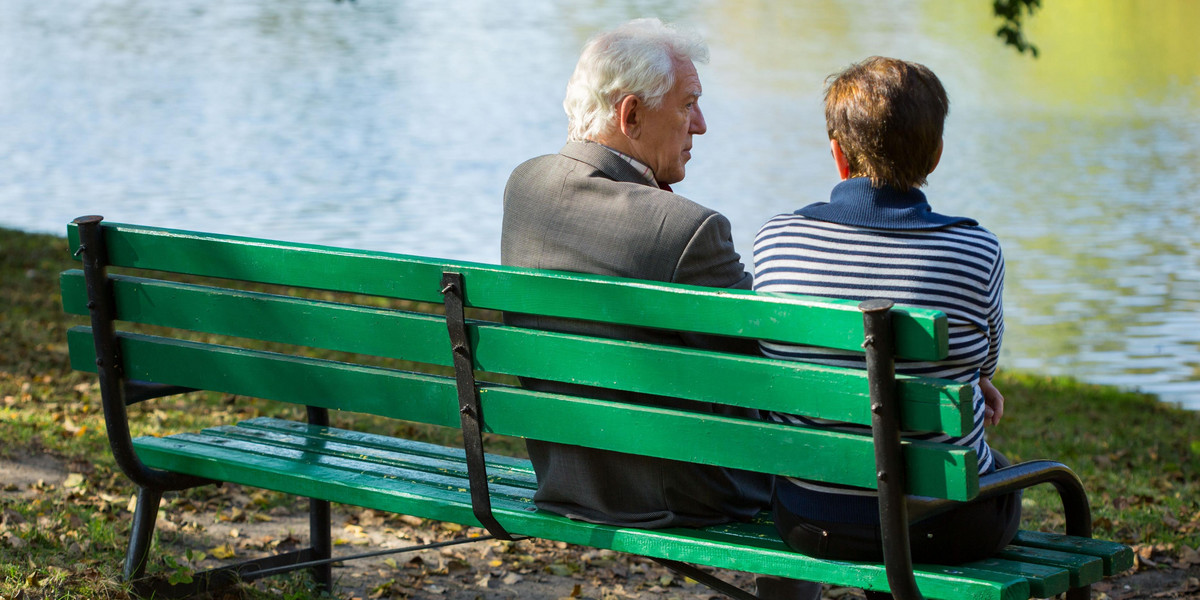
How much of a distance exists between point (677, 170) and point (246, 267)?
112 centimetres

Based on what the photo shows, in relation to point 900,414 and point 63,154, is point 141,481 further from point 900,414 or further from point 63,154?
point 63,154

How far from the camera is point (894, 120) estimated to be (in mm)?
2686

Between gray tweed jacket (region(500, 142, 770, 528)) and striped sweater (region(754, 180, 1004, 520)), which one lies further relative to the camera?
gray tweed jacket (region(500, 142, 770, 528))

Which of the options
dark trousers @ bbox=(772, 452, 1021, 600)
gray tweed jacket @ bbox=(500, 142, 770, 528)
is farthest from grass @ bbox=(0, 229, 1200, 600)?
dark trousers @ bbox=(772, 452, 1021, 600)

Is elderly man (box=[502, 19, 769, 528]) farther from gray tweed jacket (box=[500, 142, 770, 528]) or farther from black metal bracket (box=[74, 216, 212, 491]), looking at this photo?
black metal bracket (box=[74, 216, 212, 491])

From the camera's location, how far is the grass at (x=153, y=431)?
4.05 metres

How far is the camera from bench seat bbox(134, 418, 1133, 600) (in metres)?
2.64

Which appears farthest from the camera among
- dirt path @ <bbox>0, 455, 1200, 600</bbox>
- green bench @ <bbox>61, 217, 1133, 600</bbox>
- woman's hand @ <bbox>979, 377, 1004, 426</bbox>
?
dirt path @ <bbox>0, 455, 1200, 600</bbox>

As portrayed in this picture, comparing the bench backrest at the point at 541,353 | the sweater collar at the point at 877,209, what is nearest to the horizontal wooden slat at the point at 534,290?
the bench backrest at the point at 541,353

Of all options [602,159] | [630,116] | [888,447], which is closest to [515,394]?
[602,159]

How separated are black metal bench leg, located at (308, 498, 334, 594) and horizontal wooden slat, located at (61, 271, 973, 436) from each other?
969 mm

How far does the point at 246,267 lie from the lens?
3232 millimetres

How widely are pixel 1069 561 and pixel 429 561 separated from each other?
253 centimetres

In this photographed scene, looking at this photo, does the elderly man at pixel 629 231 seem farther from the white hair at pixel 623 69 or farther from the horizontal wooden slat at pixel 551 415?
the horizontal wooden slat at pixel 551 415
